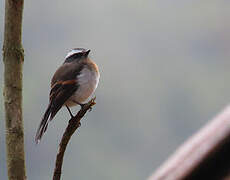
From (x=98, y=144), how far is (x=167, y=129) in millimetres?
5359

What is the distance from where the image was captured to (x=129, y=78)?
56.2 m

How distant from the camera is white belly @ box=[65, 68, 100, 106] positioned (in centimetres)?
437

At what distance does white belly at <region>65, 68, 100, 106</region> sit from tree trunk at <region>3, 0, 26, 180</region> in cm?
194

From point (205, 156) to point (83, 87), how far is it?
308 centimetres

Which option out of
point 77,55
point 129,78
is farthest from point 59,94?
point 129,78

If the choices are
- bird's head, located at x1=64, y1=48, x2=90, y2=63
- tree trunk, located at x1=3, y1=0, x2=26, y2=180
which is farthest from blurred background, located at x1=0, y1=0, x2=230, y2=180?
tree trunk, located at x1=3, y1=0, x2=26, y2=180

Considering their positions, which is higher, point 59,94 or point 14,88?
point 14,88

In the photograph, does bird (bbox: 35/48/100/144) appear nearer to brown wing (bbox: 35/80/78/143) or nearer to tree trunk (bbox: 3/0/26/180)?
brown wing (bbox: 35/80/78/143)

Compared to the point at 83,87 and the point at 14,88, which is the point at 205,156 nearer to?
the point at 14,88

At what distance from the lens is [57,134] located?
123ft

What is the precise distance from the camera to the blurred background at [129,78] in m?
41.4

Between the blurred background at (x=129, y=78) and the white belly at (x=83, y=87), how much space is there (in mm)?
29343

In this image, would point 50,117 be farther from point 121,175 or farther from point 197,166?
point 121,175

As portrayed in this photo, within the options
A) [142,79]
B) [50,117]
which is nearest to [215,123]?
[50,117]
